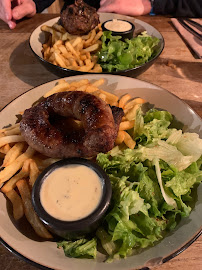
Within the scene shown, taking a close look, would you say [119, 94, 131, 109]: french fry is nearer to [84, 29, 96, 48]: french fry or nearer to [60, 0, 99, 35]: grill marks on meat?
[84, 29, 96, 48]: french fry

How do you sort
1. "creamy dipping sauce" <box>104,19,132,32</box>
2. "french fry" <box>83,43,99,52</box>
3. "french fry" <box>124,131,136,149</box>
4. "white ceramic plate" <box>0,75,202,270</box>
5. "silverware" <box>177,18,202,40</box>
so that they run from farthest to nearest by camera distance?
"silverware" <box>177,18,202,40</box>
"creamy dipping sauce" <box>104,19,132,32</box>
"french fry" <box>83,43,99,52</box>
"french fry" <box>124,131,136,149</box>
"white ceramic plate" <box>0,75,202,270</box>

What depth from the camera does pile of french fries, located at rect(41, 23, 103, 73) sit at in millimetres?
2519

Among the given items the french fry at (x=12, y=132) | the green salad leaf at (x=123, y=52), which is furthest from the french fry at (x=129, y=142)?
the green salad leaf at (x=123, y=52)

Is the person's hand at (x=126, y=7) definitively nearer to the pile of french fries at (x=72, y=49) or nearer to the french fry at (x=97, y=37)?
the pile of french fries at (x=72, y=49)

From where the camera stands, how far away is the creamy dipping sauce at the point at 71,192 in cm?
135

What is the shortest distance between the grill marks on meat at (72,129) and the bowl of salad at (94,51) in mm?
674

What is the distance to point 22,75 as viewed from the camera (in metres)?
2.77

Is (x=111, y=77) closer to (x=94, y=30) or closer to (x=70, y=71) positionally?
(x=70, y=71)

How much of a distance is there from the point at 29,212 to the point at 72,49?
1.71 m

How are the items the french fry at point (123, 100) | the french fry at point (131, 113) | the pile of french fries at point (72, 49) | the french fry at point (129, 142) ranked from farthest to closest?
1. the pile of french fries at point (72, 49)
2. the french fry at point (123, 100)
3. the french fry at point (131, 113)
4. the french fry at point (129, 142)

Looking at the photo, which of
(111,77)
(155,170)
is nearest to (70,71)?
(111,77)

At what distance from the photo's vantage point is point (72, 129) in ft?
6.06

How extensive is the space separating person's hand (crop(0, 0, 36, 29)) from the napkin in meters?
1.95

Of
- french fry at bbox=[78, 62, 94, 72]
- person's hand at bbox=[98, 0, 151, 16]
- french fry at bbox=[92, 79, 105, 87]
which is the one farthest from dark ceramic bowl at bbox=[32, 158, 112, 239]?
person's hand at bbox=[98, 0, 151, 16]
